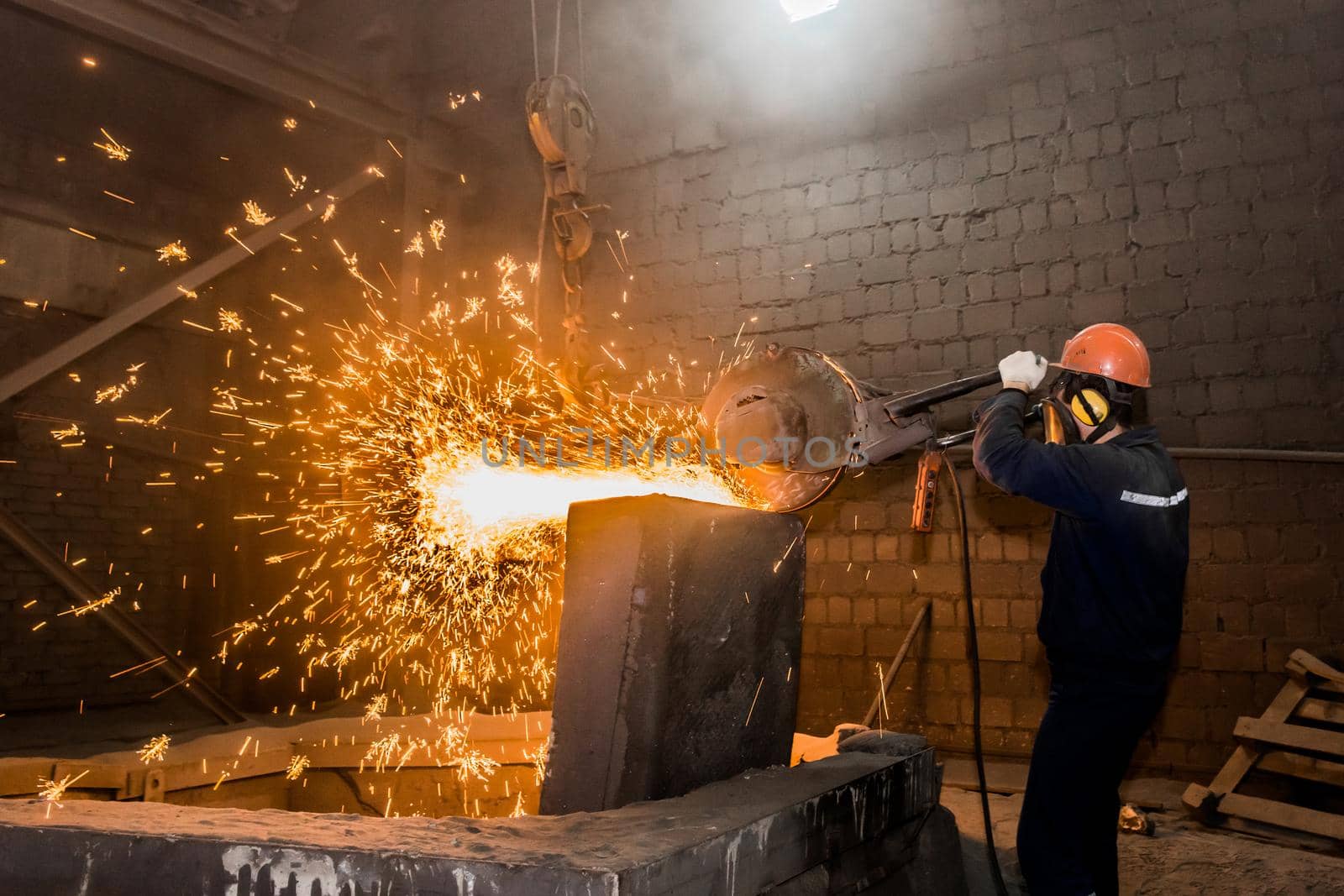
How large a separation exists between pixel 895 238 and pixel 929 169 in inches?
18.1

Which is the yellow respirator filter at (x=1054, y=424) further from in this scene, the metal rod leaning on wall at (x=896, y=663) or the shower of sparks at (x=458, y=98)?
the shower of sparks at (x=458, y=98)

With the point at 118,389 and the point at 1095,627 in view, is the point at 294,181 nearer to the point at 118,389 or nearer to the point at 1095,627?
the point at 118,389

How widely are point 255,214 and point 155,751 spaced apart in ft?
14.7

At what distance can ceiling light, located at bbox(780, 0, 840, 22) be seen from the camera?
620 cm

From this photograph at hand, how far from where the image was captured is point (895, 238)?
5996mm

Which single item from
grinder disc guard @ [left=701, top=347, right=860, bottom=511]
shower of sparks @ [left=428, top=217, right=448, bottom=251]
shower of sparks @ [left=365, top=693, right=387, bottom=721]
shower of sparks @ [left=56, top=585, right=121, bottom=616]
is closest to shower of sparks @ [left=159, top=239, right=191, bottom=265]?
shower of sparks @ [left=428, top=217, right=448, bottom=251]

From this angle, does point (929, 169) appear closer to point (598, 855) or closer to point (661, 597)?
point (661, 597)

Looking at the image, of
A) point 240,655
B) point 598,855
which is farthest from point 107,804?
point 240,655

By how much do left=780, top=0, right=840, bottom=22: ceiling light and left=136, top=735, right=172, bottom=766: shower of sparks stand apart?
568cm

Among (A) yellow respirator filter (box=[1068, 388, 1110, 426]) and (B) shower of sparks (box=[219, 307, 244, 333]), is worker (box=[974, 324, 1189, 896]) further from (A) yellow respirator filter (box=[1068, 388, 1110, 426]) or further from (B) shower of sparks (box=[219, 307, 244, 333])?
(B) shower of sparks (box=[219, 307, 244, 333])

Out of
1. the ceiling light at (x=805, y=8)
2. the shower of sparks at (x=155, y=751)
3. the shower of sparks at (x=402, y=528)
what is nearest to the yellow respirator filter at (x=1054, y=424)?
the shower of sparks at (x=402, y=528)

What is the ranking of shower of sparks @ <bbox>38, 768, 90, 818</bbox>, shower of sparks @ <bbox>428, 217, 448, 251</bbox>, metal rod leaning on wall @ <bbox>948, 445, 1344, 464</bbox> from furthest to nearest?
1. shower of sparks @ <bbox>428, 217, 448, 251</bbox>
2. metal rod leaning on wall @ <bbox>948, 445, 1344, 464</bbox>
3. shower of sparks @ <bbox>38, 768, 90, 818</bbox>

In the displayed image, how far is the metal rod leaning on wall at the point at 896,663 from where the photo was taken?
550cm

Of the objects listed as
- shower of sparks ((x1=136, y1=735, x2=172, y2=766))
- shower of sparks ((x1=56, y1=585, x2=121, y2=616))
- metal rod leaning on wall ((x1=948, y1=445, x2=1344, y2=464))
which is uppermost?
metal rod leaning on wall ((x1=948, y1=445, x2=1344, y2=464))
